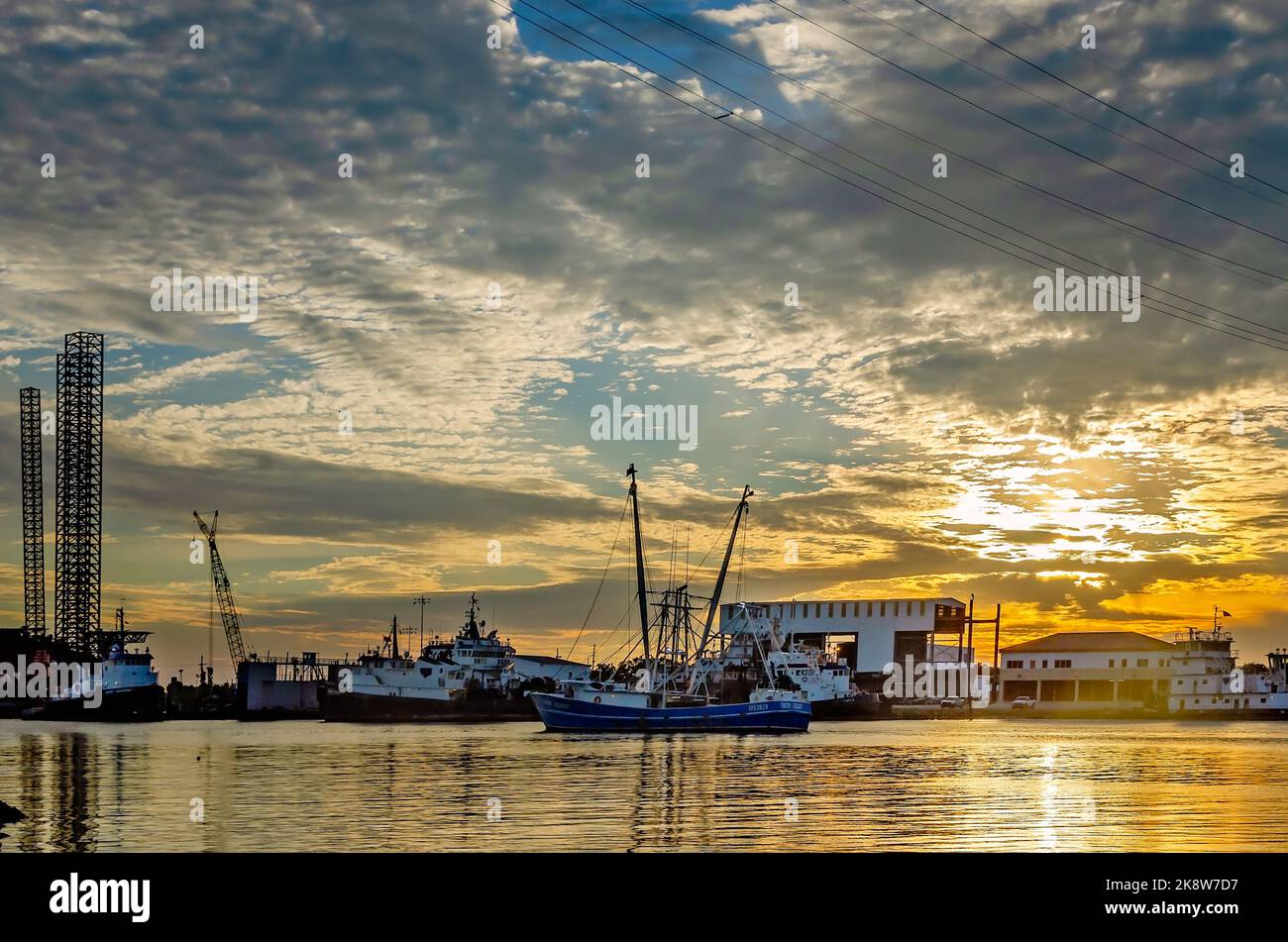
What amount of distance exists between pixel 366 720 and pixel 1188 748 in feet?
267

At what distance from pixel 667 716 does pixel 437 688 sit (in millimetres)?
39872

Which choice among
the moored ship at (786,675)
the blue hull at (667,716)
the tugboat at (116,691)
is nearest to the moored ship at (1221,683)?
the moored ship at (786,675)

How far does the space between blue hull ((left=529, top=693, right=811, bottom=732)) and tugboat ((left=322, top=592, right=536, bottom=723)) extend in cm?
3032

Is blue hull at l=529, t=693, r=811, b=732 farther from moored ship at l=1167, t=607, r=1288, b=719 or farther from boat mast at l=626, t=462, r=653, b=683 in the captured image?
moored ship at l=1167, t=607, r=1288, b=719

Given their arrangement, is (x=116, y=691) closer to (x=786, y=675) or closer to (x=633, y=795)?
(x=786, y=675)

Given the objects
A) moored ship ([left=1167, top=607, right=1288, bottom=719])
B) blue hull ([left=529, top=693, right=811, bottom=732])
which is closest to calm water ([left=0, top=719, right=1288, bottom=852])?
blue hull ([left=529, top=693, right=811, bottom=732])

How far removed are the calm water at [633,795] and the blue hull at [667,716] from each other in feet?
41.4

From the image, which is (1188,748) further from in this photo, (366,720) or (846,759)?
(366,720)

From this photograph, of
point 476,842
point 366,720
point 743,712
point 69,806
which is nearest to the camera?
point 476,842

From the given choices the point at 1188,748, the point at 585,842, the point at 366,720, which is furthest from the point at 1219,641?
the point at 585,842

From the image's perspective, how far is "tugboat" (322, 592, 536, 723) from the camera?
131000mm

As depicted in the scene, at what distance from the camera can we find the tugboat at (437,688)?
131m
